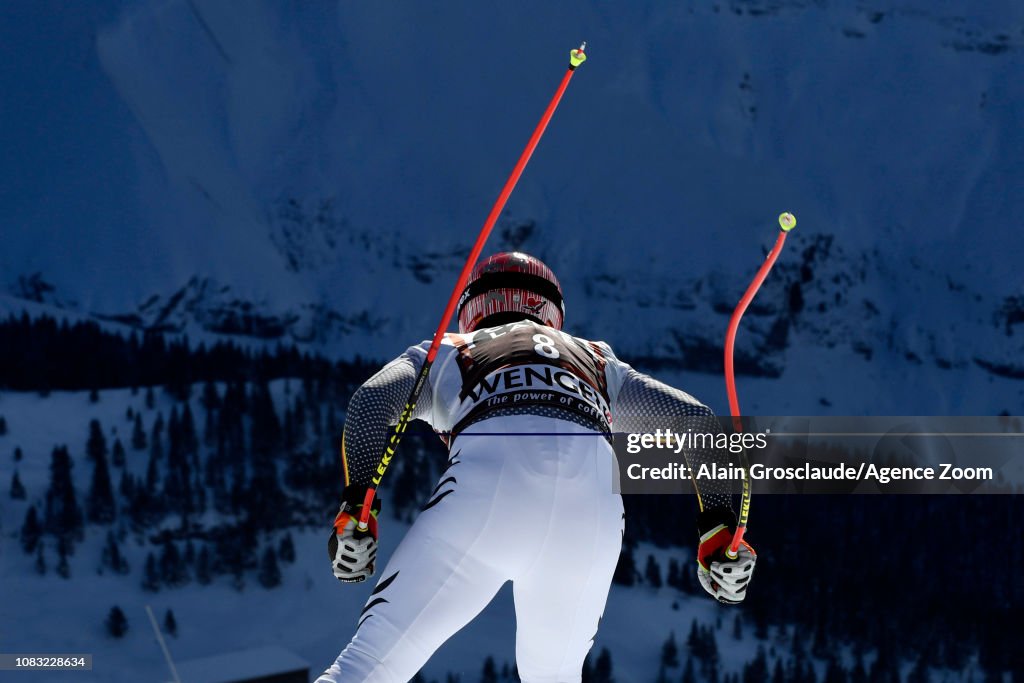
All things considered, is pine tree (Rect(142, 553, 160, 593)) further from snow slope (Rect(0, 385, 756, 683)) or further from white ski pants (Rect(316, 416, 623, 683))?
white ski pants (Rect(316, 416, 623, 683))

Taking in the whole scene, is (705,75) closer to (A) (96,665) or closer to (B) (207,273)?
(B) (207,273)

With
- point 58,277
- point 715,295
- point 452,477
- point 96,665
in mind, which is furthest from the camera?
point 715,295

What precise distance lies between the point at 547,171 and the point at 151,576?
32.6 m

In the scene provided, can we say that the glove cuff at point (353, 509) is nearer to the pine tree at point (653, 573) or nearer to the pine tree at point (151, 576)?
the pine tree at point (151, 576)

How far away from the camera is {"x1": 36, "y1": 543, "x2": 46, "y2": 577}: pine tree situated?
30.5m

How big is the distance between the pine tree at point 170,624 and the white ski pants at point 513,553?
1198 inches

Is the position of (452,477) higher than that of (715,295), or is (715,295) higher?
(715,295)

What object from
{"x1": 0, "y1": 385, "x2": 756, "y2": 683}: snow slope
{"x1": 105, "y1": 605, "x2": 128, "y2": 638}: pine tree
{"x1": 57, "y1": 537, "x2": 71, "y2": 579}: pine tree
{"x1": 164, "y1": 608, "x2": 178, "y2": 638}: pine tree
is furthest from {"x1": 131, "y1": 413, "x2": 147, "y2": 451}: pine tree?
{"x1": 105, "y1": 605, "x2": 128, "y2": 638}: pine tree

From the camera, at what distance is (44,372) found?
128ft

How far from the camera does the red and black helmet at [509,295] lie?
152 inches

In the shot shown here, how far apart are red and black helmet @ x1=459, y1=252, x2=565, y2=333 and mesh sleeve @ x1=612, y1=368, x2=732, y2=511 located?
16.5 inches

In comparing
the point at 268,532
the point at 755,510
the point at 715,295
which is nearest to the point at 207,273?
the point at 268,532

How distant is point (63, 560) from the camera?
31.3 meters

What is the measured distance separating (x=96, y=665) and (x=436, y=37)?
32.5 meters
